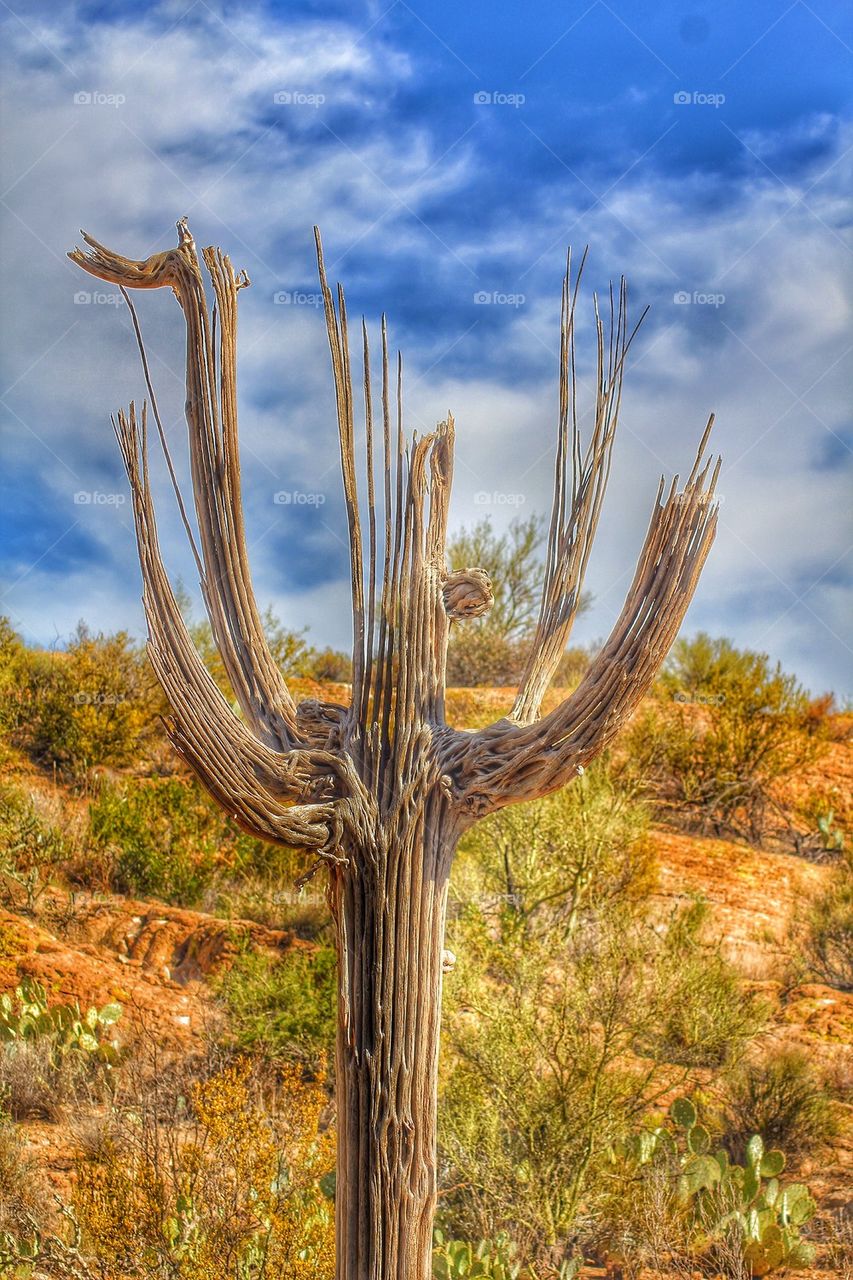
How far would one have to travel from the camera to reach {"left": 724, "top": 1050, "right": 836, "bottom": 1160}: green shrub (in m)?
7.61

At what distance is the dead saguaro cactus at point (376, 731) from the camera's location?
8.38 ft

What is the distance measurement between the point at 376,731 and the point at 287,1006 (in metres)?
5.97

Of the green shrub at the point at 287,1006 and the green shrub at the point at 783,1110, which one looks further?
the green shrub at the point at 287,1006

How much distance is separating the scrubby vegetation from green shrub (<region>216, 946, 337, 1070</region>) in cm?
2

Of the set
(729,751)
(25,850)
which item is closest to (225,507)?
(25,850)

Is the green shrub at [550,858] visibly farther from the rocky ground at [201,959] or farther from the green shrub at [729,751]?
the green shrub at [729,751]

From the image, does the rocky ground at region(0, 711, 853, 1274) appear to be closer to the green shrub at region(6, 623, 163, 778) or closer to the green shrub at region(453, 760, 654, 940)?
the green shrub at region(453, 760, 654, 940)

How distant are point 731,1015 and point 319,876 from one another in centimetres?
404

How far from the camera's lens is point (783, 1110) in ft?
25.0

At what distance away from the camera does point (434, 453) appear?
3.05 meters

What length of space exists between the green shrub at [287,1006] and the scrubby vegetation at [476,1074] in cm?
2

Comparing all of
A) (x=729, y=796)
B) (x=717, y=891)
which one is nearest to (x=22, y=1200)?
(x=717, y=891)

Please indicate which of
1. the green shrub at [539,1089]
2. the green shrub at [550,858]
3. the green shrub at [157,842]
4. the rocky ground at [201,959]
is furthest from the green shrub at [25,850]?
the green shrub at [539,1089]

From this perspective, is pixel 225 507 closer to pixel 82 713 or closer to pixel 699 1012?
pixel 699 1012
